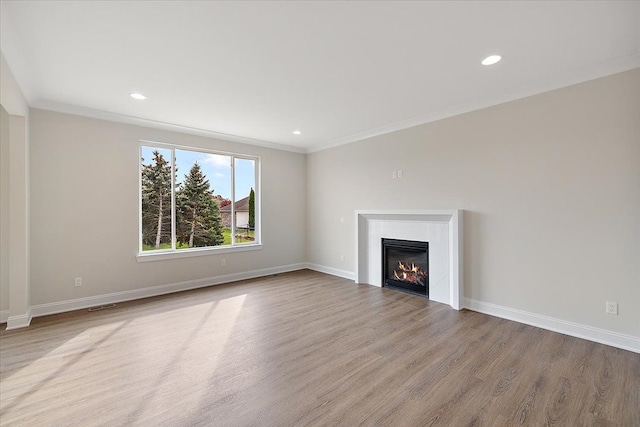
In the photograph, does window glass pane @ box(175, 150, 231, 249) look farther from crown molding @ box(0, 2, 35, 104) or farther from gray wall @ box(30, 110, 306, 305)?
crown molding @ box(0, 2, 35, 104)

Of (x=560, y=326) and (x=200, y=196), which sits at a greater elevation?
(x=200, y=196)

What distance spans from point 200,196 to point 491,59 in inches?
186

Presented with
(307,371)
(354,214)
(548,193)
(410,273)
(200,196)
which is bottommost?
(307,371)

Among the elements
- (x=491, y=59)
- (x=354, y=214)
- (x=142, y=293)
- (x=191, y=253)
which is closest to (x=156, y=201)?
(x=191, y=253)

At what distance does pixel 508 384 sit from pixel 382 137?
3895 mm

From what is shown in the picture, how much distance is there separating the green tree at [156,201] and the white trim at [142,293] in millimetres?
735

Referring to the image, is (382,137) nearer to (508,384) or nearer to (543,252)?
(543,252)

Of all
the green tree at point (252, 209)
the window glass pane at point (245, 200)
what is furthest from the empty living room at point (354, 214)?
the green tree at point (252, 209)

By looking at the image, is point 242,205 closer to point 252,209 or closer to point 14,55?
point 252,209

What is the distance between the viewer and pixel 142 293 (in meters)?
4.42

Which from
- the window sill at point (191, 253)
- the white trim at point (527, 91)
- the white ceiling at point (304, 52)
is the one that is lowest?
the window sill at point (191, 253)

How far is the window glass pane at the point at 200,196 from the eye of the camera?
4.93 metres

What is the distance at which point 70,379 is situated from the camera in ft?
7.47

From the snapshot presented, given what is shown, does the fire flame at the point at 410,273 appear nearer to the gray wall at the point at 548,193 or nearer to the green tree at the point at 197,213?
the gray wall at the point at 548,193
